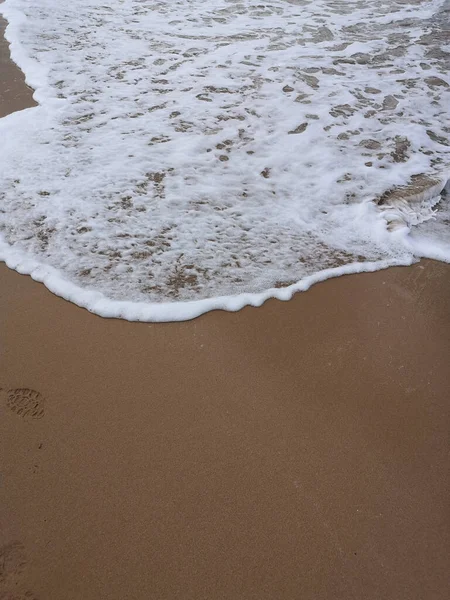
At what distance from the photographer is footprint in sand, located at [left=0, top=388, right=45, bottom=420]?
1.96 m

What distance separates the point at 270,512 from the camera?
5.57 ft

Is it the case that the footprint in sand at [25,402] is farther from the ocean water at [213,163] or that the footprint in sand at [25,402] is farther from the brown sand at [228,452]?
the ocean water at [213,163]

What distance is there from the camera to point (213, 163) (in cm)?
370

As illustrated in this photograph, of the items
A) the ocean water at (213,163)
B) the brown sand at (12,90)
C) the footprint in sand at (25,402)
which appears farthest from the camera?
the brown sand at (12,90)

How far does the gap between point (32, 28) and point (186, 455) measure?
6.71 meters

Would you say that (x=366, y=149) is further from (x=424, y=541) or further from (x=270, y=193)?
(x=424, y=541)

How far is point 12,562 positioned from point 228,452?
0.83 meters

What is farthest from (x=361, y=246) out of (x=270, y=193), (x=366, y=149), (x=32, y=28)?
(x=32, y=28)

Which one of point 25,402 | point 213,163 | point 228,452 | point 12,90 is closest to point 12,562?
point 25,402

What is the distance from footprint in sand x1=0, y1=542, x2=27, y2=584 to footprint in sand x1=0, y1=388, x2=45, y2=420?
51 centimetres

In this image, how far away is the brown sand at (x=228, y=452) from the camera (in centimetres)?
156

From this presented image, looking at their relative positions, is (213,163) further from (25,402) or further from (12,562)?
(12,562)

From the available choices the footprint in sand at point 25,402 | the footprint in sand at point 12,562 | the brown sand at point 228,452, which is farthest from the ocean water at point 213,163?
the footprint in sand at point 12,562

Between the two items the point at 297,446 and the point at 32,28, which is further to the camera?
the point at 32,28
